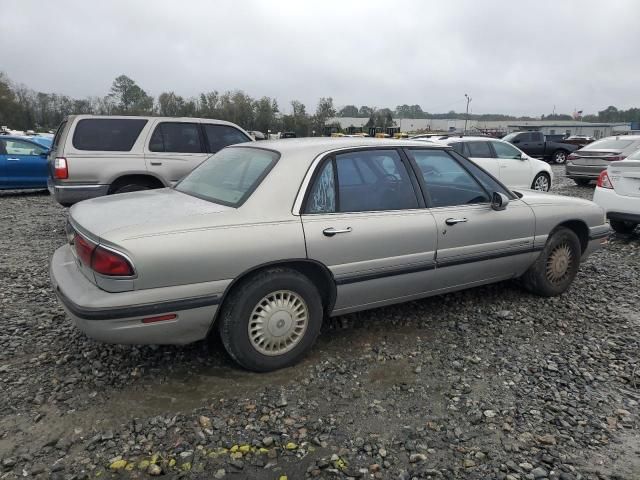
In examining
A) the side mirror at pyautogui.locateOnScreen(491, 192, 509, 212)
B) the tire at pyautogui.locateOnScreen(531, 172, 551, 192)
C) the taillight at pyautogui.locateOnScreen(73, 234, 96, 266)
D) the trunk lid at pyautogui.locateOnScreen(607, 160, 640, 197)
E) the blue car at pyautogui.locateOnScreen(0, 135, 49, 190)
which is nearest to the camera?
the taillight at pyautogui.locateOnScreen(73, 234, 96, 266)

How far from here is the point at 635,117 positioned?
102m

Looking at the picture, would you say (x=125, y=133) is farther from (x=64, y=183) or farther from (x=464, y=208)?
(x=464, y=208)

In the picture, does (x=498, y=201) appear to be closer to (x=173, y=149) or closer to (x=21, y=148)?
(x=173, y=149)

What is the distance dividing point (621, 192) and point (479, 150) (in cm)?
403

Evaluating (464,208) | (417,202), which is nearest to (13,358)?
(417,202)

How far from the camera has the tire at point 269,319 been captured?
2928 mm

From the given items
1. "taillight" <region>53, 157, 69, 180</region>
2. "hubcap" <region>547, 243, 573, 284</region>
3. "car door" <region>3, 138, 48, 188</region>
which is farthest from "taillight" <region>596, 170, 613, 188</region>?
"car door" <region>3, 138, 48, 188</region>

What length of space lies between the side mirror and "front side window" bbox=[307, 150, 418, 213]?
0.76m

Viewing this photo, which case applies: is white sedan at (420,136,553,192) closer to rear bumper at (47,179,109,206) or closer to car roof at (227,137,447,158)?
car roof at (227,137,447,158)

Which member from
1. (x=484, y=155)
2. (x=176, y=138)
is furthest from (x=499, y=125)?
(x=176, y=138)

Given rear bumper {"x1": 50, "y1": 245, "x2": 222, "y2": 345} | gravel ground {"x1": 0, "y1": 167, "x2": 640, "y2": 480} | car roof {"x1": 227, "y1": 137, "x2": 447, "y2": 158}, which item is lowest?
gravel ground {"x1": 0, "y1": 167, "x2": 640, "y2": 480}

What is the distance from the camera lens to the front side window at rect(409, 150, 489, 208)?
377 cm

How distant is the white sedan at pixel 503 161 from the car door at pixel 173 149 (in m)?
5.18

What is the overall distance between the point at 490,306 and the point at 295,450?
2607 millimetres
